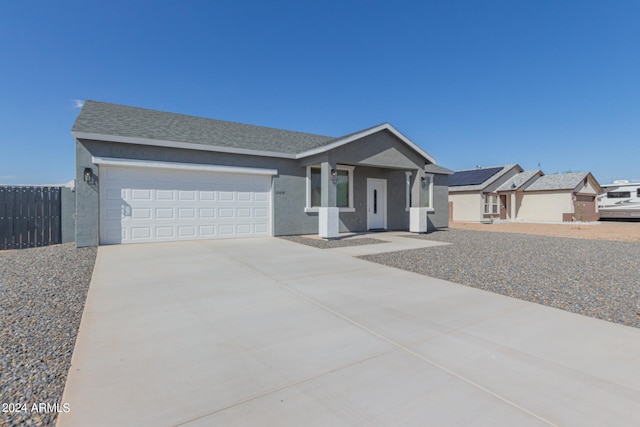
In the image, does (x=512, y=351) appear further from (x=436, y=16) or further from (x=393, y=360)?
(x=436, y=16)

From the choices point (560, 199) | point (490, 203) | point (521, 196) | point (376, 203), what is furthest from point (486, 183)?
point (376, 203)

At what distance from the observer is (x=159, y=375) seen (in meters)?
2.60

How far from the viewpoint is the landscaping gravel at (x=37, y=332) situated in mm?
2291

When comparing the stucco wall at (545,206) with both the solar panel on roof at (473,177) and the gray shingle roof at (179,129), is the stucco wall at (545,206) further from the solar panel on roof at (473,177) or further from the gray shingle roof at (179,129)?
the gray shingle roof at (179,129)

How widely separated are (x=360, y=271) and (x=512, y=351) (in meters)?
3.62

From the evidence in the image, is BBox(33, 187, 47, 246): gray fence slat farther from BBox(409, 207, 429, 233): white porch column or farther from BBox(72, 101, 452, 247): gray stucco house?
BBox(409, 207, 429, 233): white porch column

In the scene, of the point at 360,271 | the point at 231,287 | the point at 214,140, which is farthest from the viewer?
the point at 214,140

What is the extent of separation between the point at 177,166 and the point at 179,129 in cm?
206

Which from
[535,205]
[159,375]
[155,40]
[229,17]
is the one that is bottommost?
[159,375]

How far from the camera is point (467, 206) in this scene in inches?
1040

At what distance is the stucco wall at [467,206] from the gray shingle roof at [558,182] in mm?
5800

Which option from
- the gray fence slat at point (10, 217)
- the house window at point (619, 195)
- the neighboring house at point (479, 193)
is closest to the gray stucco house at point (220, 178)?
the gray fence slat at point (10, 217)

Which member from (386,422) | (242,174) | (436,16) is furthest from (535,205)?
(386,422)

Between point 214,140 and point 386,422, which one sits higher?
point 214,140
